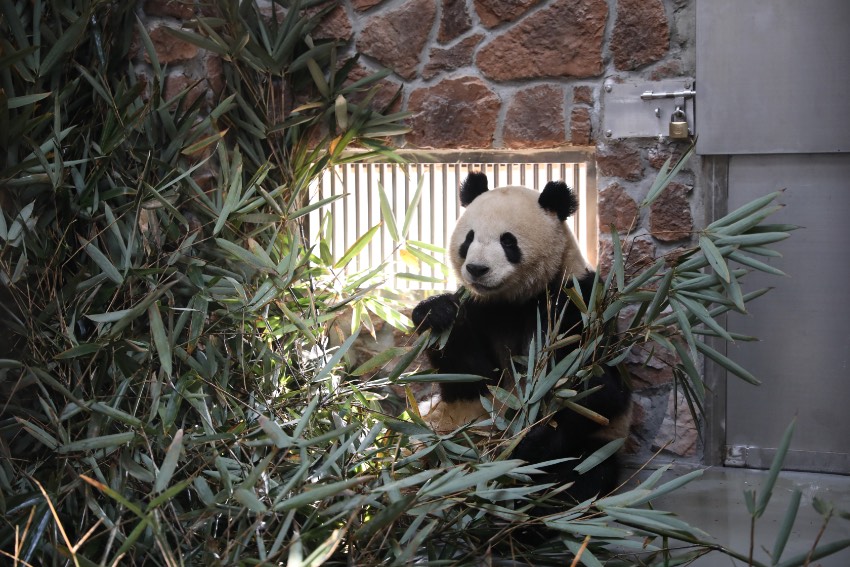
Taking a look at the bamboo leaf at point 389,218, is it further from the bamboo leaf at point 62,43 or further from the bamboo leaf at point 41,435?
the bamboo leaf at point 41,435

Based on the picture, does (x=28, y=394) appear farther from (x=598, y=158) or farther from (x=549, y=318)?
(x=598, y=158)

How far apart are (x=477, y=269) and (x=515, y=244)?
15 centimetres

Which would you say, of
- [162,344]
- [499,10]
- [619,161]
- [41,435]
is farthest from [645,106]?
[41,435]

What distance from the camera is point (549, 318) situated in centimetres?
240

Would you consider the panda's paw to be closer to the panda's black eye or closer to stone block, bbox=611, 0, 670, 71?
the panda's black eye

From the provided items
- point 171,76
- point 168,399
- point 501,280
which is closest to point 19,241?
point 168,399

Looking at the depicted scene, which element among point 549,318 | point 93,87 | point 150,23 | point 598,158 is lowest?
point 549,318

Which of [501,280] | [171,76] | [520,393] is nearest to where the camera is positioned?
[520,393]

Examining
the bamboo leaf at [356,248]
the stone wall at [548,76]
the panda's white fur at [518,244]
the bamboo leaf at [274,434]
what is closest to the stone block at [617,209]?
the stone wall at [548,76]

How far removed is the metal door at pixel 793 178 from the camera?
2.78 metres

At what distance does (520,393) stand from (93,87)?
1.63 meters

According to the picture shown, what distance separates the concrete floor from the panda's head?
78 cm

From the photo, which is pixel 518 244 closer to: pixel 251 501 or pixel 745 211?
pixel 745 211

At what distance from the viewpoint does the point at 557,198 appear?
2662mm
